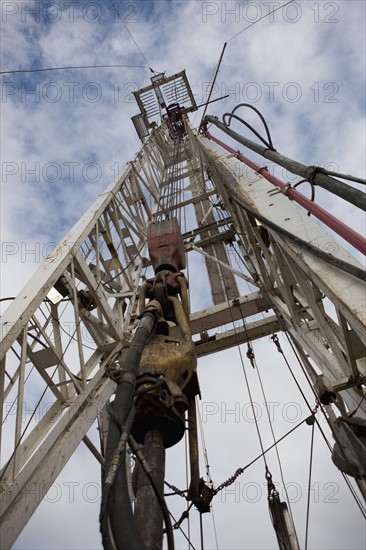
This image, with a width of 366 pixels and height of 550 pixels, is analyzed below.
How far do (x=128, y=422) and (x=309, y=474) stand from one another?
298 cm

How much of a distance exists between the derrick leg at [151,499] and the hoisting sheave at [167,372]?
0.10 m

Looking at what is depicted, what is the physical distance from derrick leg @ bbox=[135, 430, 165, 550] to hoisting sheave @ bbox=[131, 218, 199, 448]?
0.10m

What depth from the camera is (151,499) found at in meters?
1.94

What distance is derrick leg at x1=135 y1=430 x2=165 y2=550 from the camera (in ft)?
5.86

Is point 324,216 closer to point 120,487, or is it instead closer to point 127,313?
point 120,487

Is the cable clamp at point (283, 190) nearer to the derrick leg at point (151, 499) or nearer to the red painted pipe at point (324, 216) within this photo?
the red painted pipe at point (324, 216)

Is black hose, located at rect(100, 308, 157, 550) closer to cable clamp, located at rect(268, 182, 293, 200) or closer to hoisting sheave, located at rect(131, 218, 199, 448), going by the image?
hoisting sheave, located at rect(131, 218, 199, 448)

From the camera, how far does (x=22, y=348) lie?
3.55 meters

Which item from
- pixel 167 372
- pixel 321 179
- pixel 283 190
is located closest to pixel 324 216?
pixel 321 179

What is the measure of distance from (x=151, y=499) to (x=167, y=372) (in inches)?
30.6

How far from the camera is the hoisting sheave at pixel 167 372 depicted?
2.30 metres

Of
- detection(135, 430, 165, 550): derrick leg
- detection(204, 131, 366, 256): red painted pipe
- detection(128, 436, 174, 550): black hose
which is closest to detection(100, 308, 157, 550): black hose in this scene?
detection(128, 436, 174, 550): black hose

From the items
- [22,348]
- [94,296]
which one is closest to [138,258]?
[94,296]

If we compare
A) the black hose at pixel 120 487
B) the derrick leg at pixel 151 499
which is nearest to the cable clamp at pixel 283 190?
the black hose at pixel 120 487
